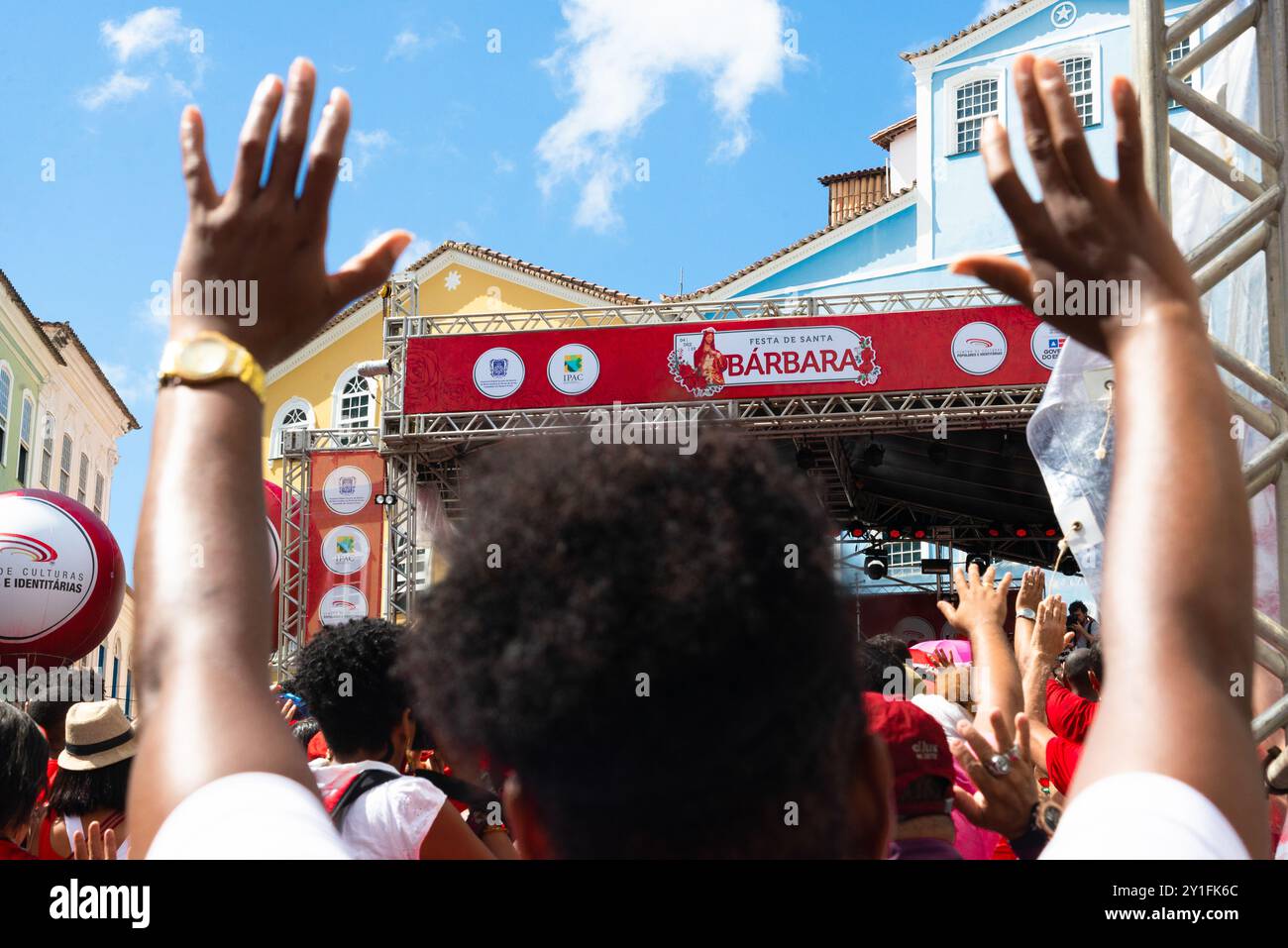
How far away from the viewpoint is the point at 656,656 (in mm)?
904

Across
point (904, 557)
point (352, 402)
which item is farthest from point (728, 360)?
point (352, 402)

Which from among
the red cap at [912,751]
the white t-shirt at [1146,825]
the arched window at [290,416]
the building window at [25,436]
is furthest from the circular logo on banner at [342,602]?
the white t-shirt at [1146,825]

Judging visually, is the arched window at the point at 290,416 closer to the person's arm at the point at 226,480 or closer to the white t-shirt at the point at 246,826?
the person's arm at the point at 226,480

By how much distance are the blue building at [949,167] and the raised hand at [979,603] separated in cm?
1612

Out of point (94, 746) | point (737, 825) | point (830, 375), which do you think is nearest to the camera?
point (737, 825)

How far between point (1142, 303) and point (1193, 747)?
39cm

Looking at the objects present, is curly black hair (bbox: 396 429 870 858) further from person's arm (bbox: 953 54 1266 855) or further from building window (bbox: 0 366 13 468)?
building window (bbox: 0 366 13 468)

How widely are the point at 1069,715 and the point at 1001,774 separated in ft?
5.58

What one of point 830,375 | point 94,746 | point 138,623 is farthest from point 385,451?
Answer: point 138,623

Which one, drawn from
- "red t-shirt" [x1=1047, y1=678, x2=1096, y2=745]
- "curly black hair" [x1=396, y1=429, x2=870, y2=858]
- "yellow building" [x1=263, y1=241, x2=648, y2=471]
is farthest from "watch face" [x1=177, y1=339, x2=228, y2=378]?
"yellow building" [x1=263, y1=241, x2=648, y2=471]

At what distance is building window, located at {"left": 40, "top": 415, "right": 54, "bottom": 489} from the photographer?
91.1ft
